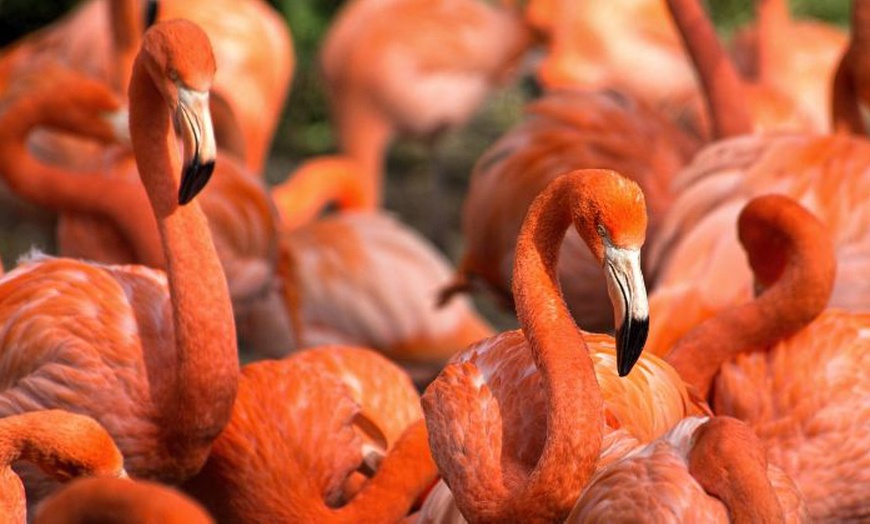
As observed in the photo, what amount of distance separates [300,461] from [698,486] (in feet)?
3.25

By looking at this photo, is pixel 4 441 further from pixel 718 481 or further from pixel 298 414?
pixel 718 481

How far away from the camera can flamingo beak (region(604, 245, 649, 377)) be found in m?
2.72

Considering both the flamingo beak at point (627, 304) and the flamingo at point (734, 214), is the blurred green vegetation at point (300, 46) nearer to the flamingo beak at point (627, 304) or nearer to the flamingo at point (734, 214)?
the flamingo at point (734, 214)

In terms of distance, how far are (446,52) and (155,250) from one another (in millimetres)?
3198

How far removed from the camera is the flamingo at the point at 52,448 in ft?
9.18

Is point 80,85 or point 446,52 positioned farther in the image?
point 446,52

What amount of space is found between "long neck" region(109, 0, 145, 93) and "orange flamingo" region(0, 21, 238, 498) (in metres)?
2.18

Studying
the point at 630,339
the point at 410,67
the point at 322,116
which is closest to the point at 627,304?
the point at 630,339

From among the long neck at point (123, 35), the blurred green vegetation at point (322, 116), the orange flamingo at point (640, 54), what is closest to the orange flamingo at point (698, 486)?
the long neck at point (123, 35)

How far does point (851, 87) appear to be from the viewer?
16.3 feet

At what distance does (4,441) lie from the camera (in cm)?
280

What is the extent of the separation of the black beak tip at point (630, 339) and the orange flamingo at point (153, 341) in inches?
33.4

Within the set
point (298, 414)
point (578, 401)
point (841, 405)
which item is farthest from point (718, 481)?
point (298, 414)

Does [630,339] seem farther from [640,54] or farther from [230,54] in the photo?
[640,54]
